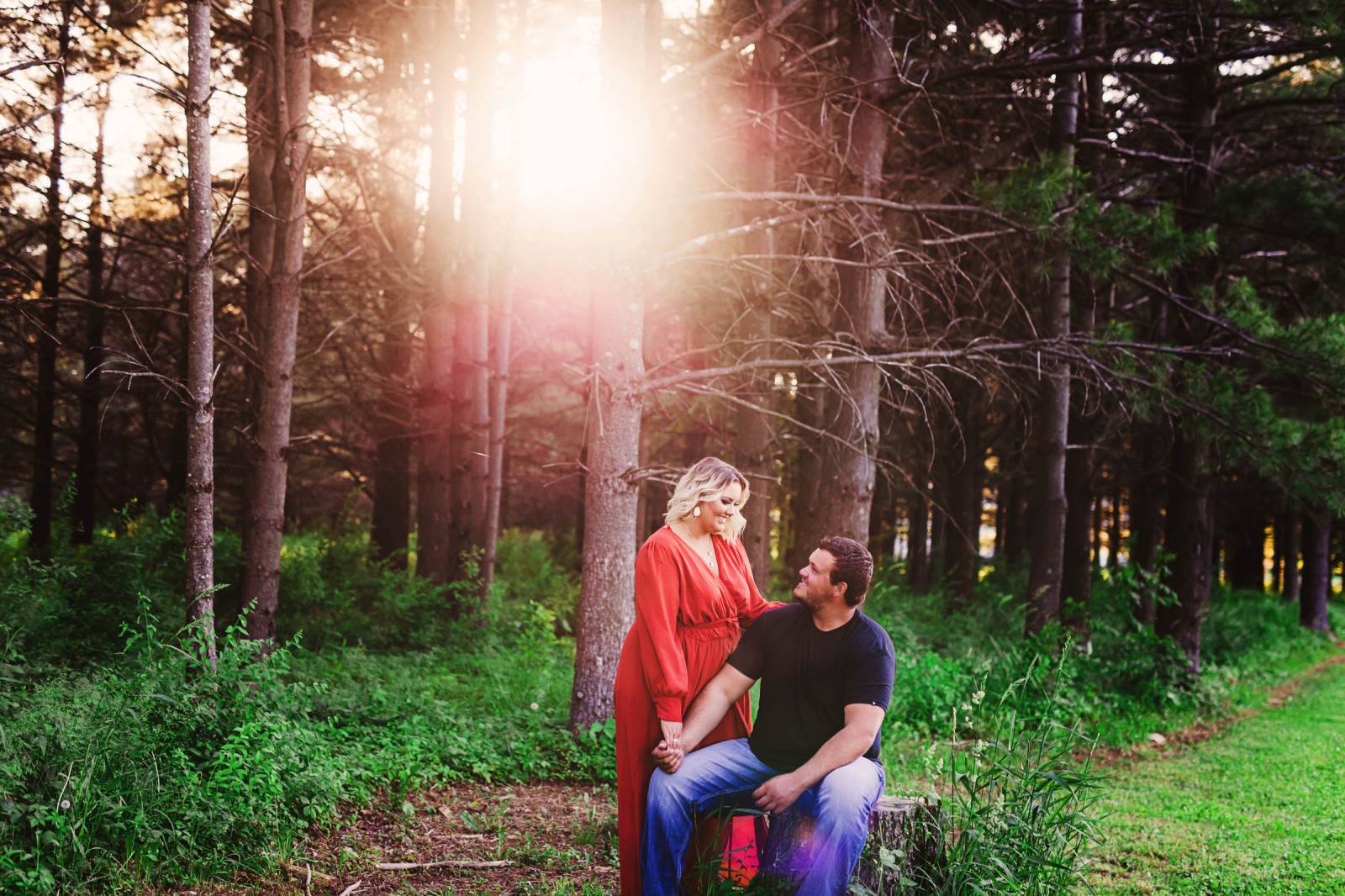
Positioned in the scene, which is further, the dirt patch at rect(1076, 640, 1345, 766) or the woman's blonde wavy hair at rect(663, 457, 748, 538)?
the dirt patch at rect(1076, 640, 1345, 766)

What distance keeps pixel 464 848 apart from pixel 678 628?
1944mm

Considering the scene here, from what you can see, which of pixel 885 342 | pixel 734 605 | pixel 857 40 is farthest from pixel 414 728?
pixel 857 40

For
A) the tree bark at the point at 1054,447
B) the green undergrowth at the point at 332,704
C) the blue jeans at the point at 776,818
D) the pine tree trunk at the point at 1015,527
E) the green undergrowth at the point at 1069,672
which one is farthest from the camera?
the pine tree trunk at the point at 1015,527

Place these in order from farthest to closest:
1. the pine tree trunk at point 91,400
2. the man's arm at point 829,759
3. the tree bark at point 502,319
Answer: the pine tree trunk at point 91,400
the tree bark at point 502,319
the man's arm at point 829,759

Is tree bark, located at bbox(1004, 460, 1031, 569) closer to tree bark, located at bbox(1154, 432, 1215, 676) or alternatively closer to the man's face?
tree bark, located at bbox(1154, 432, 1215, 676)

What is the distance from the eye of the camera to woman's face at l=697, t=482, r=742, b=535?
14.6ft

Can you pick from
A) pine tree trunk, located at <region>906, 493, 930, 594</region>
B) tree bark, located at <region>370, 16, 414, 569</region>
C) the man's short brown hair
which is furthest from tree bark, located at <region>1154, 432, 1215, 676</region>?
tree bark, located at <region>370, 16, 414, 569</region>

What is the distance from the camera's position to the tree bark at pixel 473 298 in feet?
37.0

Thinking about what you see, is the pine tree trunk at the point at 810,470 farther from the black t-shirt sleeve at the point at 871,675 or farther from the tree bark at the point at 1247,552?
the tree bark at the point at 1247,552

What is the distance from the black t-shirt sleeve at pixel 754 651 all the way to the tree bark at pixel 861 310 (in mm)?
4330

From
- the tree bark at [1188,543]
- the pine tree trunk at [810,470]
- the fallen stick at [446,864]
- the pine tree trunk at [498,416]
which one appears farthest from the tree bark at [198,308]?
the tree bark at [1188,543]

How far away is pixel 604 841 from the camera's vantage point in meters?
5.36

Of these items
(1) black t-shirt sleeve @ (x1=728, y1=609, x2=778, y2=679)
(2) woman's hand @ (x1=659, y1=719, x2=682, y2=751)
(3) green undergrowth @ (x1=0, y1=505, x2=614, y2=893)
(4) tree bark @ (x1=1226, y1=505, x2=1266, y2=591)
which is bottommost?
(4) tree bark @ (x1=1226, y1=505, x2=1266, y2=591)

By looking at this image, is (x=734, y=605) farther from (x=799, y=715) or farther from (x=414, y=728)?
(x=414, y=728)
